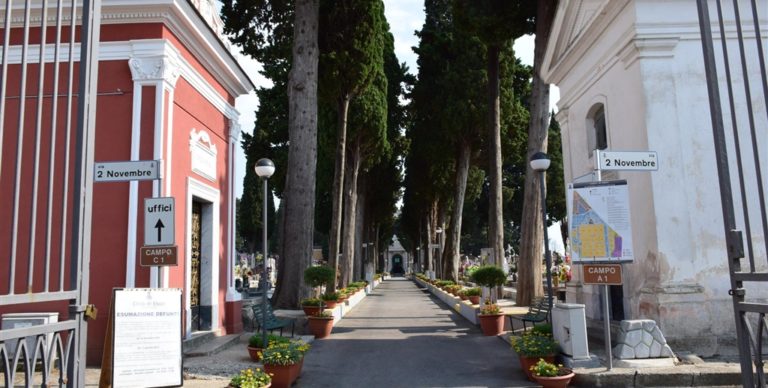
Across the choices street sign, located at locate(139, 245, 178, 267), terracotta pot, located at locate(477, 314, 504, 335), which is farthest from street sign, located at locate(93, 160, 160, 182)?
terracotta pot, located at locate(477, 314, 504, 335)

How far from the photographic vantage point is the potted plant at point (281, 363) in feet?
24.4

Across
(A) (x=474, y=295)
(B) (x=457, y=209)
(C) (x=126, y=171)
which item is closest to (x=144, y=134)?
(C) (x=126, y=171)

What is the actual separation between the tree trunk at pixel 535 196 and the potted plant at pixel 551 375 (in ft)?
29.9

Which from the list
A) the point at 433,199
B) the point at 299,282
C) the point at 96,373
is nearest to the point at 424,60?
the point at 433,199

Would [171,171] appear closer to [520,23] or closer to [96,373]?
[96,373]

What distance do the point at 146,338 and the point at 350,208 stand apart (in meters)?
19.0

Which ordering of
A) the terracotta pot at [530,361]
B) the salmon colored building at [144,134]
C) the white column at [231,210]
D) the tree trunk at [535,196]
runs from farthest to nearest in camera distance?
the tree trunk at [535,196] < the white column at [231,210] < the salmon colored building at [144,134] < the terracotta pot at [530,361]

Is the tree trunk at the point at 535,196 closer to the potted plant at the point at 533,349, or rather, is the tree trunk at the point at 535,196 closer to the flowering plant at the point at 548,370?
the potted plant at the point at 533,349

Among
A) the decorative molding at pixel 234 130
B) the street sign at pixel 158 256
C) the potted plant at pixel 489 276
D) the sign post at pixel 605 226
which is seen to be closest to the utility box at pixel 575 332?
the sign post at pixel 605 226

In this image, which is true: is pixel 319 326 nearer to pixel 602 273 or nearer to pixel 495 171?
pixel 602 273

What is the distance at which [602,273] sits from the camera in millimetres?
7594

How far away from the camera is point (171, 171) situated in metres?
9.44

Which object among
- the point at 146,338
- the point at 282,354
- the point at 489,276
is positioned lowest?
the point at 282,354

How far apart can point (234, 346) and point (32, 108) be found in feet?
18.1
